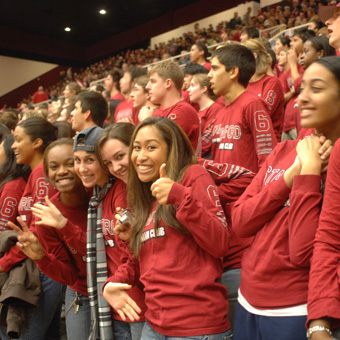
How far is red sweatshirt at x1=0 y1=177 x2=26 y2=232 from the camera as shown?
3139mm

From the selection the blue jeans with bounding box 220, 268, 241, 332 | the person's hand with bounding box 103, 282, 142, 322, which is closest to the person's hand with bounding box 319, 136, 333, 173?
the blue jeans with bounding box 220, 268, 241, 332

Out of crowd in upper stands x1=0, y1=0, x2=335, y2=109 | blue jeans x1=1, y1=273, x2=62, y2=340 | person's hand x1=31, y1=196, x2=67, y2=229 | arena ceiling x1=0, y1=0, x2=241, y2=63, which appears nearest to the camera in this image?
person's hand x1=31, y1=196, x2=67, y2=229

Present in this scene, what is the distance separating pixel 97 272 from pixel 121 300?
1.33 ft

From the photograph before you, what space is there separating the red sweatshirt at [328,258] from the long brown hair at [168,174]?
0.63 metres

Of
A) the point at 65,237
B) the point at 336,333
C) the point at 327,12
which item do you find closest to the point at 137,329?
the point at 65,237

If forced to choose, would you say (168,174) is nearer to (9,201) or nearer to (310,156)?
(310,156)

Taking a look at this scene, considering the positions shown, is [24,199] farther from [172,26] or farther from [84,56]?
[84,56]

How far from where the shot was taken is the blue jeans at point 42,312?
9.37 ft

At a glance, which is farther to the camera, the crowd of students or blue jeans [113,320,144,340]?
blue jeans [113,320,144,340]

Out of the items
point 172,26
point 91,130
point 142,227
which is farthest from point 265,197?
point 172,26

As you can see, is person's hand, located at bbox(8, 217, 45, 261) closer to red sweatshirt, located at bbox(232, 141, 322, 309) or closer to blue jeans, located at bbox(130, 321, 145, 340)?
blue jeans, located at bbox(130, 321, 145, 340)

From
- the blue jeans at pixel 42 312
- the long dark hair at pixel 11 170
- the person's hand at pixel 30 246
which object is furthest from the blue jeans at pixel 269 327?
the long dark hair at pixel 11 170

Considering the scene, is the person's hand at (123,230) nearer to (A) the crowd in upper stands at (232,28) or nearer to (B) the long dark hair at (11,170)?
(B) the long dark hair at (11,170)

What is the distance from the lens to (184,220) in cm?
171
